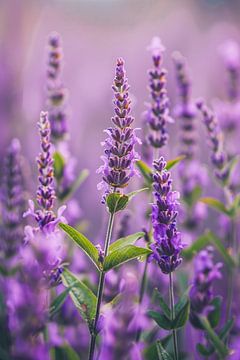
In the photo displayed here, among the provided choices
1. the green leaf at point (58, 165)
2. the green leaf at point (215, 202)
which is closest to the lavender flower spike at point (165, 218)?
the green leaf at point (215, 202)

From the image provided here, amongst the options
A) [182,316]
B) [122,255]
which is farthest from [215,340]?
[122,255]

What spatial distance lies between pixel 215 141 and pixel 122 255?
0.53m

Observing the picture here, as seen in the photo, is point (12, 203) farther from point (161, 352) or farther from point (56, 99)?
point (161, 352)

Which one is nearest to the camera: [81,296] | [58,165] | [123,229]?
[81,296]

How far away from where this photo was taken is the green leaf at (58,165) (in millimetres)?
1489

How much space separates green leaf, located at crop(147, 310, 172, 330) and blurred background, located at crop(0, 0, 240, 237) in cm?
131

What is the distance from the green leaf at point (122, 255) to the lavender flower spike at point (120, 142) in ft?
0.38

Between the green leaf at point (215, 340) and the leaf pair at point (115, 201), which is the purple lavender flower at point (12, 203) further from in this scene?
the green leaf at point (215, 340)

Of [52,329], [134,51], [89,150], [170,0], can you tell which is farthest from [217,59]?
[52,329]

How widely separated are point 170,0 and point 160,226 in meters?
4.89

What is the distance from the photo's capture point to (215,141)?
1432mm

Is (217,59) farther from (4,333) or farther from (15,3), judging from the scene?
(4,333)

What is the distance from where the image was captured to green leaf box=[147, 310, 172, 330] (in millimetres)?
1082

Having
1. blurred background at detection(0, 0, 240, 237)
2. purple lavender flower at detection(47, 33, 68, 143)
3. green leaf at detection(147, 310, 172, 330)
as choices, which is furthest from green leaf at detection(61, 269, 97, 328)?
blurred background at detection(0, 0, 240, 237)
